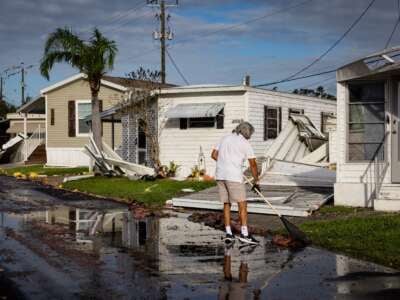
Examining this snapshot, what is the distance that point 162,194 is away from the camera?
18.1 meters

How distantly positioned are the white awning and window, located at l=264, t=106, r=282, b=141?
2.10 m

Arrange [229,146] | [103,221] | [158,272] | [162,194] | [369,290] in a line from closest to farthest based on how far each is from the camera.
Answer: [369,290], [158,272], [229,146], [103,221], [162,194]

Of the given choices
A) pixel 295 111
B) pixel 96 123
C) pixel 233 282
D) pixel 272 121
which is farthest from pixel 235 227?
pixel 295 111

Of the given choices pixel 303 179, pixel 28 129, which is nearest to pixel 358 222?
pixel 303 179

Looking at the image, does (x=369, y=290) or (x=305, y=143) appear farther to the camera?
(x=305, y=143)

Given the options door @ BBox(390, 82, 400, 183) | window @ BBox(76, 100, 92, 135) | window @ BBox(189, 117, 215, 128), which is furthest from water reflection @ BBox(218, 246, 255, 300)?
window @ BBox(76, 100, 92, 135)

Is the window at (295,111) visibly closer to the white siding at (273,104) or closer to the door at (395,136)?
the white siding at (273,104)

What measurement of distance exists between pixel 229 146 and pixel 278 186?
7993 mm

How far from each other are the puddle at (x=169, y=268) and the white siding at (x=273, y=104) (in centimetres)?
1259

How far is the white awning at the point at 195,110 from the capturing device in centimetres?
2334

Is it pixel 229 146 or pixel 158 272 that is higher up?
pixel 229 146

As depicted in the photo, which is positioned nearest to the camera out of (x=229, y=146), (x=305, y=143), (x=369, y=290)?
(x=369, y=290)

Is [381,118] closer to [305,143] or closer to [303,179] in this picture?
[303,179]

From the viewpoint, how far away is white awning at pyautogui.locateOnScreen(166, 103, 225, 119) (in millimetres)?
23344
